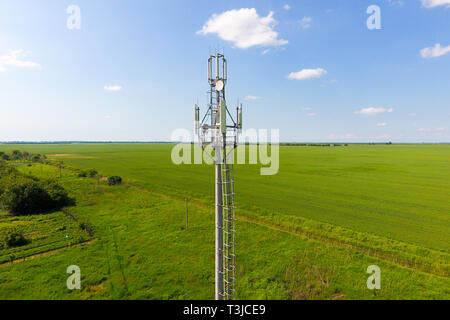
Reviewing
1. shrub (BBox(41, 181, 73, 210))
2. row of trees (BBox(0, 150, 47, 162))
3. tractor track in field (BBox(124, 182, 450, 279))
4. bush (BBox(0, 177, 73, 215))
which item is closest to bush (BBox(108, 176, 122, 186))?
shrub (BBox(41, 181, 73, 210))

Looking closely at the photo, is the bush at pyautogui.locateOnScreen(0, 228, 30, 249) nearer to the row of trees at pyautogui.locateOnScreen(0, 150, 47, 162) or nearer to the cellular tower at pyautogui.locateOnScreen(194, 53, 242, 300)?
the cellular tower at pyautogui.locateOnScreen(194, 53, 242, 300)

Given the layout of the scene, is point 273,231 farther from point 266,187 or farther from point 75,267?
point 266,187

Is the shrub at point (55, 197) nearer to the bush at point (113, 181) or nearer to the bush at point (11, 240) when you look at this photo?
the bush at point (11, 240)

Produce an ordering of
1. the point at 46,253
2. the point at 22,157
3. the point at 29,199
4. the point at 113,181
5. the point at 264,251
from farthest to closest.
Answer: the point at 22,157, the point at 113,181, the point at 29,199, the point at 264,251, the point at 46,253

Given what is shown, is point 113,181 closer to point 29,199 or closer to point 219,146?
point 29,199

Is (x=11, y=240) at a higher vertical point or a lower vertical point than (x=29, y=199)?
lower

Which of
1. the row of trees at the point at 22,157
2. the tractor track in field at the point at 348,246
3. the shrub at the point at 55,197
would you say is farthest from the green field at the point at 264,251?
the row of trees at the point at 22,157

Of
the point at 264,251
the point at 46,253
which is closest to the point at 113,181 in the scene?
the point at 46,253
